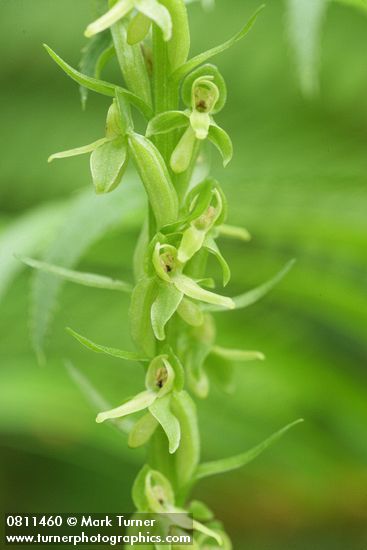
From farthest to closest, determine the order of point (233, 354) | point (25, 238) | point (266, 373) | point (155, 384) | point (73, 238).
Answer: point (266, 373) → point (25, 238) → point (73, 238) → point (233, 354) → point (155, 384)

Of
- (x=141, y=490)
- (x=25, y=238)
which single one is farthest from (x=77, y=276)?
(x=25, y=238)

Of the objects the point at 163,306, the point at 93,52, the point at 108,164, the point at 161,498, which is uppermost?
the point at 93,52

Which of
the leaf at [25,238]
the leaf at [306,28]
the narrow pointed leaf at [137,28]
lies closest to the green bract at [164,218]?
the narrow pointed leaf at [137,28]

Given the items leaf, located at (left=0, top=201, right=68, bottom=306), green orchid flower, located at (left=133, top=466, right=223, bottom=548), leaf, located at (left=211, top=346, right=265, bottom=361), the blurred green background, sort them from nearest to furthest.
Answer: green orchid flower, located at (left=133, top=466, right=223, bottom=548) → leaf, located at (left=211, top=346, right=265, bottom=361) → leaf, located at (left=0, top=201, right=68, bottom=306) → the blurred green background

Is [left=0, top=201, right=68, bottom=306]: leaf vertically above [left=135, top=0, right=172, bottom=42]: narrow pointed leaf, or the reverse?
[left=0, top=201, right=68, bottom=306]: leaf

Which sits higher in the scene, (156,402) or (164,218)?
(164,218)

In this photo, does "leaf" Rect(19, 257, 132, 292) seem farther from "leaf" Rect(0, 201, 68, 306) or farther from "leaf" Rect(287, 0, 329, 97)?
"leaf" Rect(0, 201, 68, 306)

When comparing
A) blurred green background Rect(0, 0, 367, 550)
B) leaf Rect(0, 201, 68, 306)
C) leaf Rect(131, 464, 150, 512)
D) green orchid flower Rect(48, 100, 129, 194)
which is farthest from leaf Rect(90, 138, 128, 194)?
blurred green background Rect(0, 0, 367, 550)

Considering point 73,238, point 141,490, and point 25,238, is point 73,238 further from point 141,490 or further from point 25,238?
point 141,490
